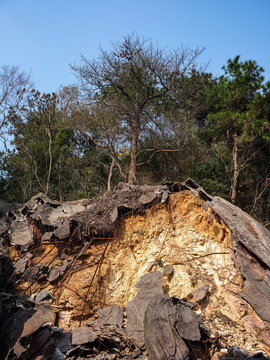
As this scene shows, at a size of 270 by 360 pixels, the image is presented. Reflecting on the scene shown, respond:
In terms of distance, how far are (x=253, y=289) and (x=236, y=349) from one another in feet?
3.65

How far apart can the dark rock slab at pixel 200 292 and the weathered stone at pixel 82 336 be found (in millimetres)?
1782

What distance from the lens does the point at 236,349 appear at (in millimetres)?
4281

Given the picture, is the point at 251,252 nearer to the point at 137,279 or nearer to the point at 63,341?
the point at 137,279

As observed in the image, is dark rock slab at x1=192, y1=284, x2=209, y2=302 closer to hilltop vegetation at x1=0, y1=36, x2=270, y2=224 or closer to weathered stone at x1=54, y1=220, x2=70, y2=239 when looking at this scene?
weathered stone at x1=54, y1=220, x2=70, y2=239

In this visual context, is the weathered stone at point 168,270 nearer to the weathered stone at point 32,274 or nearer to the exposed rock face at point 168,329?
the exposed rock face at point 168,329

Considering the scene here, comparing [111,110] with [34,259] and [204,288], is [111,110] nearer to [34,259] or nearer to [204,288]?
[34,259]

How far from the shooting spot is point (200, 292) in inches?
204

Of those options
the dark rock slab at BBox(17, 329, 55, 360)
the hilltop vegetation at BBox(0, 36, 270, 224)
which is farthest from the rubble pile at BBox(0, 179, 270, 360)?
the hilltop vegetation at BBox(0, 36, 270, 224)

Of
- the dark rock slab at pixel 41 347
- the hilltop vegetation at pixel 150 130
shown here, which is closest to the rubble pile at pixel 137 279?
the dark rock slab at pixel 41 347

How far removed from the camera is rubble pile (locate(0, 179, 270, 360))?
4332mm

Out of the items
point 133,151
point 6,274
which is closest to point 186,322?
point 6,274

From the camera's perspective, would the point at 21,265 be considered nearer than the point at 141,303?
No

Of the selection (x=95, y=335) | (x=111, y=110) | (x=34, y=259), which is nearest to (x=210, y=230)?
(x=95, y=335)

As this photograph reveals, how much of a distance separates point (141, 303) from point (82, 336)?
1130 millimetres
